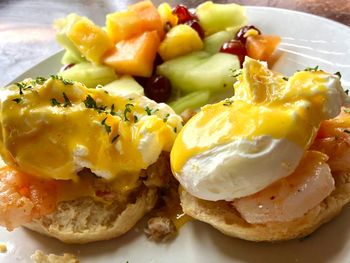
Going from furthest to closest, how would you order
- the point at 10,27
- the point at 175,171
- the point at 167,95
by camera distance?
the point at 10,27
the point at 167,95
the point at 175,171

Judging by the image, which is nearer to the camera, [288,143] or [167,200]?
[288,143]

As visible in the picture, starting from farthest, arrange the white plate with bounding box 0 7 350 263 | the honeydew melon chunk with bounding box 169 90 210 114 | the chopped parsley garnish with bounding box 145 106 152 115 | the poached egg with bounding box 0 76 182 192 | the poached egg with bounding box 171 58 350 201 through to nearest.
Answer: the honeydew melon chunk with bounding box 169 90 210 114
the chopped parsley garnish with bounding box 145 106 152 115
the poached egg with bounding box 0 76 182 192
the white plate with bounding box 0 7 350 263
the poached egg with bounding box 171 58 350 201

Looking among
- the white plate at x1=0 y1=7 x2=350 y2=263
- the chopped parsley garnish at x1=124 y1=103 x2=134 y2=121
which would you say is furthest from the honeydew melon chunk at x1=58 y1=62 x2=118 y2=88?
the white plate at x1=0 y1=7 x2=350 y2=263

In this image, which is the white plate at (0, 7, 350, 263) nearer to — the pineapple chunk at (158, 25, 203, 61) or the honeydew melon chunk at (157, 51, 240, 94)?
the honeydew melon chunk at (157, 51, 240, 94)

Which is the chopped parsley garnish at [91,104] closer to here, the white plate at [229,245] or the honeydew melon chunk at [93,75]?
the white plate at [229,245]

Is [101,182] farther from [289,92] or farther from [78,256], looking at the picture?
[289,92]

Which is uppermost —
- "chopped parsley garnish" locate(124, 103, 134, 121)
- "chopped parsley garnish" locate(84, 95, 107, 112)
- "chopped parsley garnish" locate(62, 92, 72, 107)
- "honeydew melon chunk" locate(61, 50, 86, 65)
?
"chopped parsley garnish" locate(62, 92, 72, 107)

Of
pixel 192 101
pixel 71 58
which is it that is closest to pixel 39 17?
pixel 71 58

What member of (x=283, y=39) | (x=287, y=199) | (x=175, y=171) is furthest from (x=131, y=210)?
(x=283, y=39)
